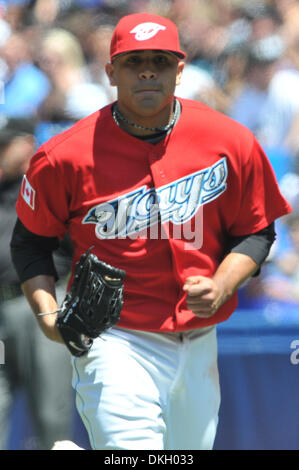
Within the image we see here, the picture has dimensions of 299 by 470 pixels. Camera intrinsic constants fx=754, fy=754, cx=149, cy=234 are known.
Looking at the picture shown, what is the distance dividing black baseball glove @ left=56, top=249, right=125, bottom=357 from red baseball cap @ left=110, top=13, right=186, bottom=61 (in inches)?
28.3

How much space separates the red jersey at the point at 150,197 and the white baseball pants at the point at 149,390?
8cm

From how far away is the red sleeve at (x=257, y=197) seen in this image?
9.05ft

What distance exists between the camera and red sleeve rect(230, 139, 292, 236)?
2758 millimetres

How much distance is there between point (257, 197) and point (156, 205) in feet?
1.28

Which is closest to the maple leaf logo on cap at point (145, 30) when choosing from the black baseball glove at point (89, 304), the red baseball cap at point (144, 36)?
the red baseball cap at point (144, 36)


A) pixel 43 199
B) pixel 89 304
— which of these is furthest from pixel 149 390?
pixel 43 199

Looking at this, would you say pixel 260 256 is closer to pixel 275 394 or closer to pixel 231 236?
pixel 231 236

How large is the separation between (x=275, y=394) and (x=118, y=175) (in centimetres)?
180

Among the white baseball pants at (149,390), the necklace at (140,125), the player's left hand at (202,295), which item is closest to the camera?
the player's left hand at (202,295)

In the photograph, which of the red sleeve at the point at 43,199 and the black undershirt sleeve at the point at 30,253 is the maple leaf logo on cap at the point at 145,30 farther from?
the black undershirt sleeve at the point at 30,253

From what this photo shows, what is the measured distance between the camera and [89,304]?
253 cm

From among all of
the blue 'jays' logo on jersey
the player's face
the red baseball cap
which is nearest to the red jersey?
the blue 'jays' logo on jersey

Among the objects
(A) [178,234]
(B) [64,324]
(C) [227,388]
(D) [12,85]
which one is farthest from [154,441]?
(D) [12,85]

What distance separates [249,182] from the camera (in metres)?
2.77
